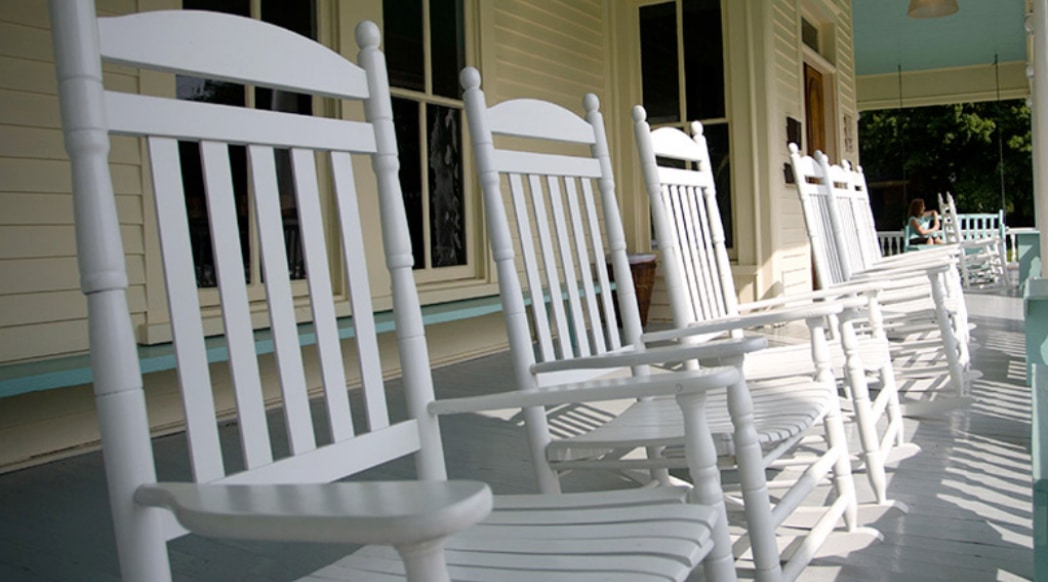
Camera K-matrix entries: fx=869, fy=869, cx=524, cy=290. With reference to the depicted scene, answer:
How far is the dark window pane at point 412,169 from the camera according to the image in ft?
15.4

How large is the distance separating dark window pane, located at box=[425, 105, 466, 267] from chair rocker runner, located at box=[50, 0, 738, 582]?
142 inches

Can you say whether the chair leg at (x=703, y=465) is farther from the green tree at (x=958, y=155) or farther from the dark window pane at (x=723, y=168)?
the green tree at (x=958, y=155)

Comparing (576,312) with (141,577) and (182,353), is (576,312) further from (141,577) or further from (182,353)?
(141,577)

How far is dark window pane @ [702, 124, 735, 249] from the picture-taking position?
6500 millimetres

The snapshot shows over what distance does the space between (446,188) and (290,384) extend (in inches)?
156

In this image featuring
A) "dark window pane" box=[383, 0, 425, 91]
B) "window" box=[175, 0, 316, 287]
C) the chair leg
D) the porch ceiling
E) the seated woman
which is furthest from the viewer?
the seated woman

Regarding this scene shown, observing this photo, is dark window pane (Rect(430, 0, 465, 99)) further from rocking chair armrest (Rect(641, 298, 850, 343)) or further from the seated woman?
the seated woman

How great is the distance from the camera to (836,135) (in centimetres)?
880

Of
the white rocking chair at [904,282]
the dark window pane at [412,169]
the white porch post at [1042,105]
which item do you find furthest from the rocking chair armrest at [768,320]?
the dark window pane at [412,169]

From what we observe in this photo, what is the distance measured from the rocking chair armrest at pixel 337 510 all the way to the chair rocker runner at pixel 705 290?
1.45m

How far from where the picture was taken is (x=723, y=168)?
6.52 metres

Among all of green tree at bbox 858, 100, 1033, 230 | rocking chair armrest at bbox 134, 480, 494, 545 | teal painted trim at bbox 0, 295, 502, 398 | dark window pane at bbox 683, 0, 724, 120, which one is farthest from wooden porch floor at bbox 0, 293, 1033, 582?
green tree at bbox 858, 100, 1033, 230

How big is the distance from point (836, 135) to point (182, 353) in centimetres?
872

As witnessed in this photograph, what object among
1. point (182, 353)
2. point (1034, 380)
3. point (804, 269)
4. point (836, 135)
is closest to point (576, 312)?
point (1034, 380)
